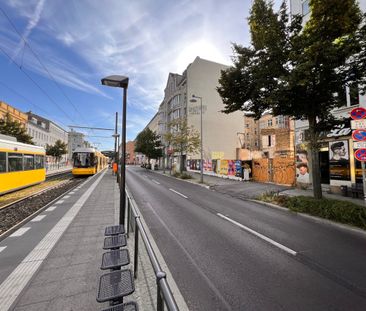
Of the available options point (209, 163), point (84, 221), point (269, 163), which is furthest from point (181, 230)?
point (209, 163)

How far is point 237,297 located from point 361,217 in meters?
5.98

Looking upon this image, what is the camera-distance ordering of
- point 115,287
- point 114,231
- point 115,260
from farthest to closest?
point 114,231, point 115,260, point 115,287

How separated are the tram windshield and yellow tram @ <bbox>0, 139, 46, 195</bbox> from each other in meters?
5.87

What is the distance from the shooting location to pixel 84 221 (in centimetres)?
702

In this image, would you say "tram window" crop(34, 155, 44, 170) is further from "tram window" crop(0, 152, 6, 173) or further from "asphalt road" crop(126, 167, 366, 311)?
"asphalt road" crop(126, 167, 366, 311)

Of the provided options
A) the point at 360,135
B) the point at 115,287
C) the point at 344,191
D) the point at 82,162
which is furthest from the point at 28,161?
the point at 344,191

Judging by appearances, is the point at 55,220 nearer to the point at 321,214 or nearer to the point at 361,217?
the point at 321,214

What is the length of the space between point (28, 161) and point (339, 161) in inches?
814

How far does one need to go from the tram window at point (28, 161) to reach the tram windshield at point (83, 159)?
7729 mm

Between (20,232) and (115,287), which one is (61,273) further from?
(20,232)

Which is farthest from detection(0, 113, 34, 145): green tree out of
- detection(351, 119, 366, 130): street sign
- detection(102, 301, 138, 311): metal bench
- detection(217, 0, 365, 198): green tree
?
detection(351, 119, 366, 130): street sign

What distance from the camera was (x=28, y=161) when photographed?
14.6 metres

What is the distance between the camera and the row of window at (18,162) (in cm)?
1143

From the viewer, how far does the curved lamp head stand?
211 inches
